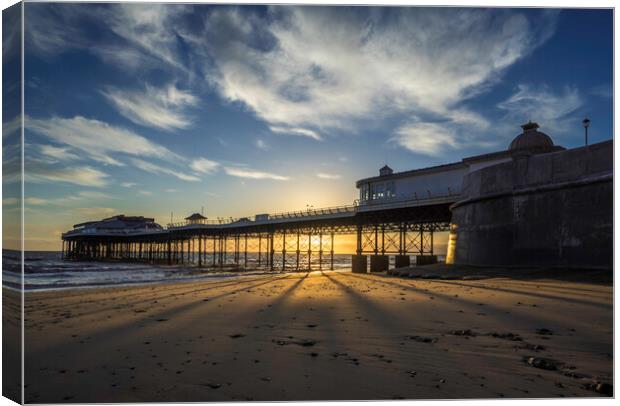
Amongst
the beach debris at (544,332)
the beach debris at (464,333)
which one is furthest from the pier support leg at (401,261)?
the beach debris at (464,333)

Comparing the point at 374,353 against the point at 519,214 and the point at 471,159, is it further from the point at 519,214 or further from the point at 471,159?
the point at 471,159

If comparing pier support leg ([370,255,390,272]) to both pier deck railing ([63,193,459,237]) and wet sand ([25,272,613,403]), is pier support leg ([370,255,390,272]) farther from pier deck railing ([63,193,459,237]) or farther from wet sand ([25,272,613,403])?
wet sand ([25,272,613,403])

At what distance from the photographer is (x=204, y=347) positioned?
206 inches

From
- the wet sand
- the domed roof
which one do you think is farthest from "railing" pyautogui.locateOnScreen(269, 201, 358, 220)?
the wet sand

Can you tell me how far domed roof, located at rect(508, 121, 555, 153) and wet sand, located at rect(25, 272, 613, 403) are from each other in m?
18.3

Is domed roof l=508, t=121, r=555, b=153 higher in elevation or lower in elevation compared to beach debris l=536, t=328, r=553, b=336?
higher

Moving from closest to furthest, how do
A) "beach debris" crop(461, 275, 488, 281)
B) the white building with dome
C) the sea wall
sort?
the sea wall < "beach debris" crop(461, 275, 488, 281) < the white building with dome

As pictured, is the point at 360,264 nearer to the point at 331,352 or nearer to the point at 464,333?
the point at 464,333

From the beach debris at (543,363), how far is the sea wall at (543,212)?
31.5ft

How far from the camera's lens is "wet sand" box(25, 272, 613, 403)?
3.77 m

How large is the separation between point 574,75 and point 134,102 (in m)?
6.04

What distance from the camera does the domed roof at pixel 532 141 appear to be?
24.4m

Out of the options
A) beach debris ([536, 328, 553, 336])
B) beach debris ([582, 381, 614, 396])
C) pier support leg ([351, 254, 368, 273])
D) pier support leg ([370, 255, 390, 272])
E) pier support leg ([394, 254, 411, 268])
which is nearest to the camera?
beach debris ([582, 381, 614, 396])

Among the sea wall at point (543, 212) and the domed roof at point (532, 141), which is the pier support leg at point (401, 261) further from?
the sea wall at point (543, 212)
